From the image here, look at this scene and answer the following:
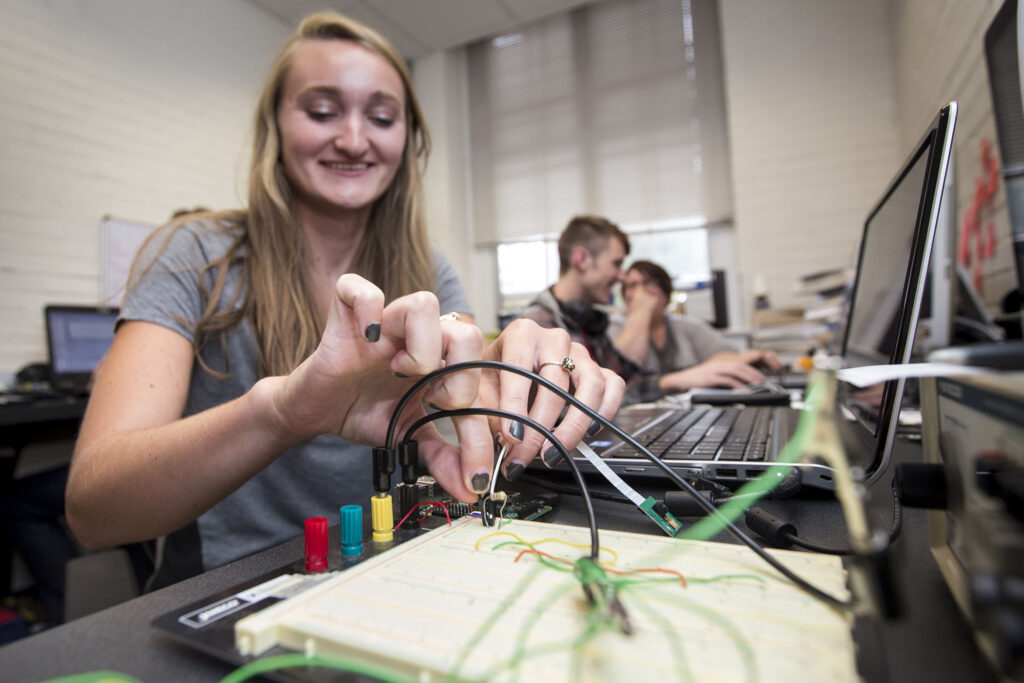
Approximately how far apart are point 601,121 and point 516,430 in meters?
3.58

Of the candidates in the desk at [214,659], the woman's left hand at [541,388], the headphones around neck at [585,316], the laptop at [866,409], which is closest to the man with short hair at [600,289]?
the headphones around neck at [585,316]

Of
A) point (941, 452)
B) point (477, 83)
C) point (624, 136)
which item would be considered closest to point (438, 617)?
point (941, 452)

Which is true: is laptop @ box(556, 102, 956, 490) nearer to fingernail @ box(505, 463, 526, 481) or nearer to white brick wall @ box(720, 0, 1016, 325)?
fingernail @ box(505, 463, 526, 481)

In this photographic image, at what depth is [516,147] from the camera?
12.9 feet

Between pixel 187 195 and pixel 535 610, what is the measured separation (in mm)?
3267

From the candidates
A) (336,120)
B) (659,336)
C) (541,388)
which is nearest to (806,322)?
(659,336)

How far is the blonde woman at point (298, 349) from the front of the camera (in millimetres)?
425

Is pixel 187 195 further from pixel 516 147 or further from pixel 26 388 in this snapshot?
pixel 516 147

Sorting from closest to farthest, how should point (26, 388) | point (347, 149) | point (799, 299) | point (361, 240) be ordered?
point (347, 149) → point (361, 240) → point (26, 388) → point (799, 299)

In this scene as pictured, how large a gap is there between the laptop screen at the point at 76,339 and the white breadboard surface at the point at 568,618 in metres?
2.34

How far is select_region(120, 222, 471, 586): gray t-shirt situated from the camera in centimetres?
75

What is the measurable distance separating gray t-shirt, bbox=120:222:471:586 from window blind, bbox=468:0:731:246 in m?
3.01

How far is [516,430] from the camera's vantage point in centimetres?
42

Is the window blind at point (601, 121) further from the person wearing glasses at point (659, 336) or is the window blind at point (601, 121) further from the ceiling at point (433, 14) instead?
the person wearing glasses at point (659, 336)
